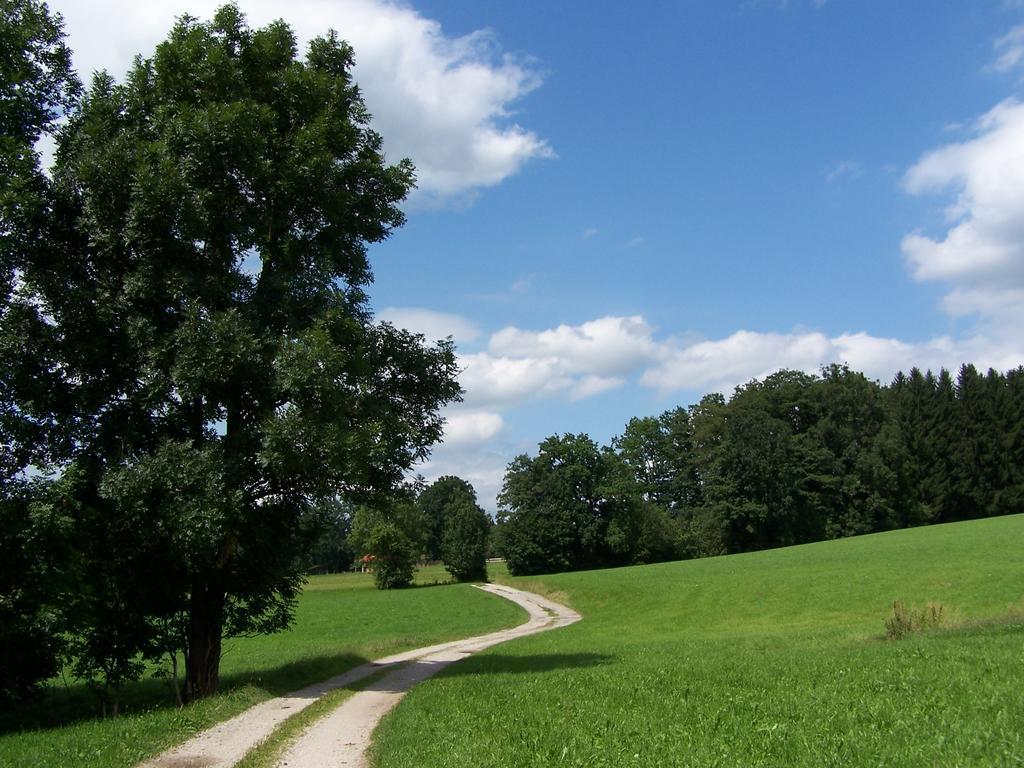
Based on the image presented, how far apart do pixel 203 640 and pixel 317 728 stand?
601 centimetres

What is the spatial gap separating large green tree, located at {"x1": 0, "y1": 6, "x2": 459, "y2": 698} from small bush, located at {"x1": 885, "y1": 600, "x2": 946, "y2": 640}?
1509 centimetres

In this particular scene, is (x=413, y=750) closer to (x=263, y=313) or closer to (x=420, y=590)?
(x=263, y=313)

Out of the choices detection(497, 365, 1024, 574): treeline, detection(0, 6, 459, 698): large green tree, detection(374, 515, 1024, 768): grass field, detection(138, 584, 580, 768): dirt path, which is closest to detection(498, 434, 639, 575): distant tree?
detection(497, 365, 1024, 574): treeline

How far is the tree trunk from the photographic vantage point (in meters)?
17.1

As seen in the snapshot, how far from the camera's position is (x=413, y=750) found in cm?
1008

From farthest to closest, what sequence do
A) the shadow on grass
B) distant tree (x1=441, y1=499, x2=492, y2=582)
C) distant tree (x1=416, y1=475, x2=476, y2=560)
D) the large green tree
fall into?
1. distant tree (x1=416, y1=475, x2=476, y2=560)
2. distant tree (x1=441, y1=499, x2=492, y2=582)
3. the shadow on grass
4. the large green tree

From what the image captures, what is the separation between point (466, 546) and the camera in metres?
88.3

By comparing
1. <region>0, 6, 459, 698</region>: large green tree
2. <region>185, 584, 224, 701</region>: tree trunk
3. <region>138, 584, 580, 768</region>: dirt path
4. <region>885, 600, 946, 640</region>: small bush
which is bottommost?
<region>885, 600, 946, 640</region>: small bush

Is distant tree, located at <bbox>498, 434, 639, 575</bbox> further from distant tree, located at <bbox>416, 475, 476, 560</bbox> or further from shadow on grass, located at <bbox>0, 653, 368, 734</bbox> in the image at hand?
shadow on grass, located at <bbox>0, 653, 368, 734</bbox>

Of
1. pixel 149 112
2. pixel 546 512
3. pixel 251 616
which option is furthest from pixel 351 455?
pixel 546 512

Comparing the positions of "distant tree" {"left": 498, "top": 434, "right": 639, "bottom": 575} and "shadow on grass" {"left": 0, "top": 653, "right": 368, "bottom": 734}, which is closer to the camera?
"shadow on grass" {"left": 0, "top": 653, "right": 368, "bottom": 734}

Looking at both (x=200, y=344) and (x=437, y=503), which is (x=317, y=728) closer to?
(x=200, y=344)

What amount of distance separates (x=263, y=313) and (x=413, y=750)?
10.6 m

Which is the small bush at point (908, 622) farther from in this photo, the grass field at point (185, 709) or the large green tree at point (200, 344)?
the grass field at point (185, 709)
